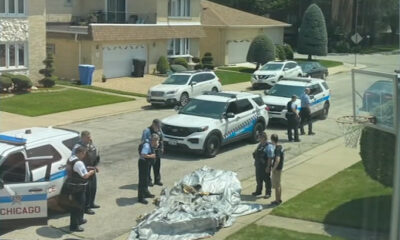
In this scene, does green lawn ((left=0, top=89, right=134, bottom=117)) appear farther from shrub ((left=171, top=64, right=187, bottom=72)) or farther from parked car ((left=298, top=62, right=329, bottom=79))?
parked car ((left=298, top=62, right=329, bottom=79))

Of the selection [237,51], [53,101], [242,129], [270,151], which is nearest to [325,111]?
[242,129]

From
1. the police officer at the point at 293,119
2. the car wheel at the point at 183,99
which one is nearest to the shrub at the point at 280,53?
the car wheel at the point at 183,99

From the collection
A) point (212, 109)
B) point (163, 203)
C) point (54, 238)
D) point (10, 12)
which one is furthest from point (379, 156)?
point (10, 12)

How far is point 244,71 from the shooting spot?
4441cm

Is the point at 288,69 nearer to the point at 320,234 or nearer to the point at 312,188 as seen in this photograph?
the point at 312,188

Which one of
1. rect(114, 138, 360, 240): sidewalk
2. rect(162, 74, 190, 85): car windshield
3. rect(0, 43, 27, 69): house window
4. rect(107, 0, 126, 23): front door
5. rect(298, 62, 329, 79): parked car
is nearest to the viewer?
rect(114, 138, 360, 240): sidewalk

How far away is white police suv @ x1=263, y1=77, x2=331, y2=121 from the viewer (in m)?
22.8

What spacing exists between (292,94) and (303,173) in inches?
323

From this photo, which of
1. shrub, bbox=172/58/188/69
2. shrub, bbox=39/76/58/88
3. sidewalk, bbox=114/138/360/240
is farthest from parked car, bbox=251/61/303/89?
sidewalk, bbox=114/138/360/240

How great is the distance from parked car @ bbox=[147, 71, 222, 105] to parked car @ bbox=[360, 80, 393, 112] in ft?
63.5

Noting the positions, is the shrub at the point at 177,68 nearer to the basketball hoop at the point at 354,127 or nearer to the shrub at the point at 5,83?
the shrub at the point at 5,83

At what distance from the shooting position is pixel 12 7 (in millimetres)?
30797

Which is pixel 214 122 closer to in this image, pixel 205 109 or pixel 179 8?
pixel 205 109

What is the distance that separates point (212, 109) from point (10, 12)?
644 inches
